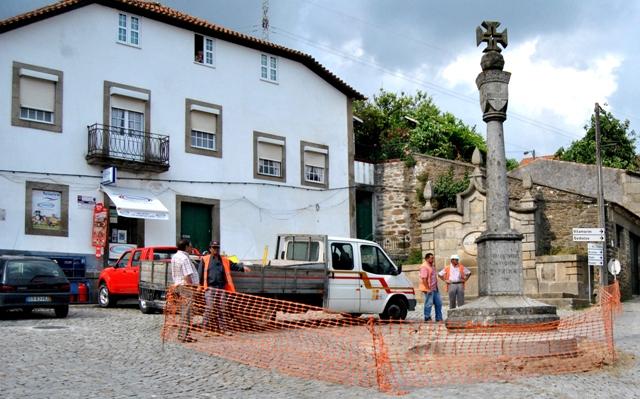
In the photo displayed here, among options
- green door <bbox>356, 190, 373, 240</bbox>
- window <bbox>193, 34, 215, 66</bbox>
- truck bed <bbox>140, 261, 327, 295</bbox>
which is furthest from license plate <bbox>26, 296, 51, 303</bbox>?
green door <bbox>356, 190, 373, 240</bbox>

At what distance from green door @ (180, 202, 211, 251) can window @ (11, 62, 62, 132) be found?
5.22m

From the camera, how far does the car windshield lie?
15.2 meters

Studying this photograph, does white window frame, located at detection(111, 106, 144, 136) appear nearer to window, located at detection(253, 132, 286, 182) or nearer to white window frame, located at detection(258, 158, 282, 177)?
window, located at detection(253, 132, 286, 182)

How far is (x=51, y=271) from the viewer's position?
1586cm

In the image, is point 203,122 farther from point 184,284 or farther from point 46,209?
point 184,284

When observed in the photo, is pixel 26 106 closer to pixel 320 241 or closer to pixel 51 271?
pixel 51 271

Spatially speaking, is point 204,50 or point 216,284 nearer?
point 216,284

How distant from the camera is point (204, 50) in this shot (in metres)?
27.1

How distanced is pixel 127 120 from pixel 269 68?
6869 mm

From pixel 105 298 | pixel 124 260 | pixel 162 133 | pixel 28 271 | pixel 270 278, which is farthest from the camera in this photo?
pixel 162 133

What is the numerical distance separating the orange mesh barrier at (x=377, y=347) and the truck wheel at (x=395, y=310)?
10.6ft

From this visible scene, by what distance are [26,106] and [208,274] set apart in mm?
12653

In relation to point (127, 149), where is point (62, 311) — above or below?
below

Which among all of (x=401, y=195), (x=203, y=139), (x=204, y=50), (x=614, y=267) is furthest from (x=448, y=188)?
(x=204, y=50)
